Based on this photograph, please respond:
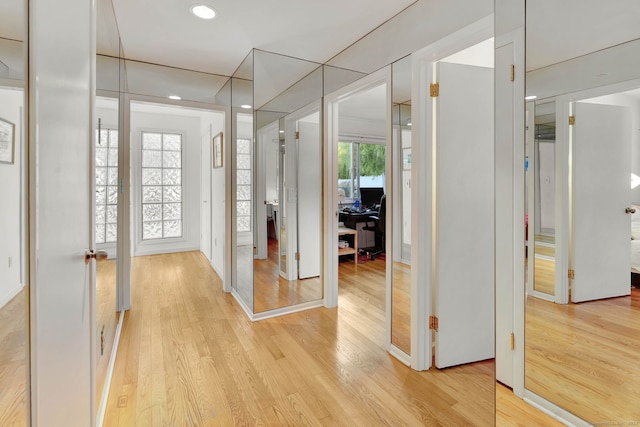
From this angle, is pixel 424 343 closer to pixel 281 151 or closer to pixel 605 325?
pixel 605 325

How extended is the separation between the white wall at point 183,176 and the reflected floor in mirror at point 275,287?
3.37 metres

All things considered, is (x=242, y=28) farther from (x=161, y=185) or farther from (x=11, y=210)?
(x=161, y=185)

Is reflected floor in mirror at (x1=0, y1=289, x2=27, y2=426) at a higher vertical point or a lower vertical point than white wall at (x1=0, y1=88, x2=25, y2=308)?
lower

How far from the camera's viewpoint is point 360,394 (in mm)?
1913

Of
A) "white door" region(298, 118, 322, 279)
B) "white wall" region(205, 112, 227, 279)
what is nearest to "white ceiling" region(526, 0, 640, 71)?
"white door" region(298, 118, 322, 279)

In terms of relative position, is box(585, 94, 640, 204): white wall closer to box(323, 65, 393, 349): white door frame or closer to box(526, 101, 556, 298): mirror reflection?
box(526, 101, 556, 298): mirror reflection

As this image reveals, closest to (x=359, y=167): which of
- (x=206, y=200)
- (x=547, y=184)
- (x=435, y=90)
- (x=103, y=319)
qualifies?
(x=206, y=200)

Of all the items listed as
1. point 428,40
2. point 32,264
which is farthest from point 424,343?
point 32,264

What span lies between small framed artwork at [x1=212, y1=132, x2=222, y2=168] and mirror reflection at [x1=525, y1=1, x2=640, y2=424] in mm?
3362

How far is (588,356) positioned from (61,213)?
6.65ft

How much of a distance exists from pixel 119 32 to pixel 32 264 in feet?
8.70

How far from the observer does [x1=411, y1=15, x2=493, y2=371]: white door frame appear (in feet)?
6.77

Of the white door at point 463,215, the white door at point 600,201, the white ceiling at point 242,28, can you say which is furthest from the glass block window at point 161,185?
the white door at point 600,201

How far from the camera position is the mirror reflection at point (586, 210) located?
4.09ft
